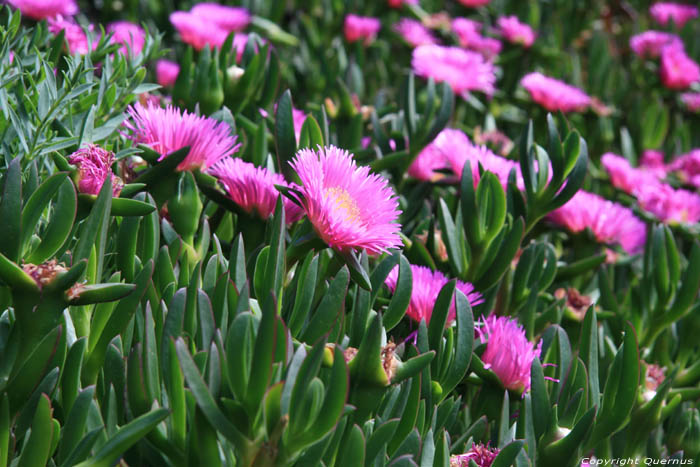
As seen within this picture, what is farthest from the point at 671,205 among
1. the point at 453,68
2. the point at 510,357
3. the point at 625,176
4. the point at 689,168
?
the point at 510,357

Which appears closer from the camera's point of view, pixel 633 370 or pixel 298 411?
pixel 298 411

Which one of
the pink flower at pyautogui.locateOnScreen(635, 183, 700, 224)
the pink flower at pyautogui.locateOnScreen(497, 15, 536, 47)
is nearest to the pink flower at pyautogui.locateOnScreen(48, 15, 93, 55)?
the pink flower at pyautogui.locateOnScreen(635, 183, 700, 224)

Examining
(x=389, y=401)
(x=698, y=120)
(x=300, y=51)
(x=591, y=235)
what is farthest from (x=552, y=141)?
(x=698, y=120)

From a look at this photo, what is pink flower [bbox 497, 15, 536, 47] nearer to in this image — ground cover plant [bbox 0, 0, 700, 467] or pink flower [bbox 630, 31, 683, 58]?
pink flower [bbox 630, 31, 683, 58]

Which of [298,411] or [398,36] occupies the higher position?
[298,411]

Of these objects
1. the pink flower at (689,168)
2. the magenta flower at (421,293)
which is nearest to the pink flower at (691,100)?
the pink flower at (689,168)

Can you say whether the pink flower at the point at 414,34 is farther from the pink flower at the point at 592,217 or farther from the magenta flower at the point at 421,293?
the magenta flower at the point at 421,293

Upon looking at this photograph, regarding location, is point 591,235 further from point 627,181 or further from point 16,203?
point 16,203
